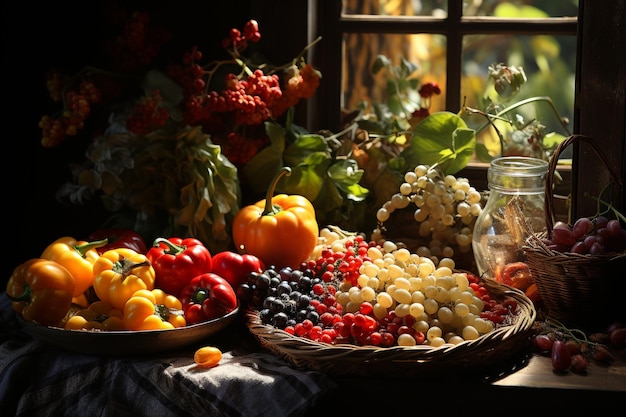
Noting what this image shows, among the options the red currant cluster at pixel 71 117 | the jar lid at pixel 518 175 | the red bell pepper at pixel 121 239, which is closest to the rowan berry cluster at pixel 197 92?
the red currant cluster at pixel 71 117

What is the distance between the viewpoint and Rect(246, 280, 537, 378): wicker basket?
53.7 inches

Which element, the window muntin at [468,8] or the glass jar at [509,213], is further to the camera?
the window muntin at [468,8]

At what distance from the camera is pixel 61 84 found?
6.18ft

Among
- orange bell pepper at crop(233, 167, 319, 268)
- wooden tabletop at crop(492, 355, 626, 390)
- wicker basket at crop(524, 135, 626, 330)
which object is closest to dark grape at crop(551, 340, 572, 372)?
wooden tabletop at crop(492, 355, 626, 390)

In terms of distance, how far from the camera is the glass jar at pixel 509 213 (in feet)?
5.65

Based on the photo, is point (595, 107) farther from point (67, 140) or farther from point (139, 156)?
point (67, 140)

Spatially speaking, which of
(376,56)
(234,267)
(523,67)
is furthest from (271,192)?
(523,67)

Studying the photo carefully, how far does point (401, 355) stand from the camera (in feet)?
4.47

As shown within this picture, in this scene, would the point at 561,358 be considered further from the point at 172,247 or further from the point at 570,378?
the point at 172,247

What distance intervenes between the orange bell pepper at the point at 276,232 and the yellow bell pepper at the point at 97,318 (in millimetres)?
351

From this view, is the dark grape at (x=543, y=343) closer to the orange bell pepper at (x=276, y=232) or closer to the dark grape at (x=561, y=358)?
the dark grape at (x=561, y=358)

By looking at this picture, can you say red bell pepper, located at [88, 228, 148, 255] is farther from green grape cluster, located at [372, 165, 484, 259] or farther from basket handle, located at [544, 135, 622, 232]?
basket handle, located at [544, 135, 622, 232]

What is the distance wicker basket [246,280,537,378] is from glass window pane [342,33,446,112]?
0.89 meters

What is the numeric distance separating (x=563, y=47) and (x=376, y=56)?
494 mm
